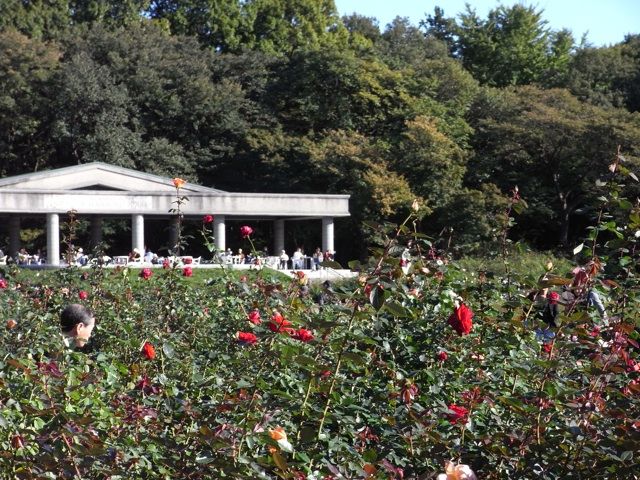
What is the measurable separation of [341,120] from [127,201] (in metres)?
11.0

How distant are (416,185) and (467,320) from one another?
3643 centimetres

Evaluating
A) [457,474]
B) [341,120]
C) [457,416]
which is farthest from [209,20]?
[457,474]

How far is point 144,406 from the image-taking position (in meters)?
4.21

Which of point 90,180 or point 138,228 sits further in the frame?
point 138,228

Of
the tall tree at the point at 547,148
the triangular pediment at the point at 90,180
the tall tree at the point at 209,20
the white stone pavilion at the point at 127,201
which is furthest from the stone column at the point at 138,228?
the tall tree at the point at 209,20

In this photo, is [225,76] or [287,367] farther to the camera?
[225,76]

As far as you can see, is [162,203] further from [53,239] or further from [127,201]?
[53,239]

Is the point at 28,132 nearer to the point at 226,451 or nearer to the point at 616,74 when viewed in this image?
the point at 616,74

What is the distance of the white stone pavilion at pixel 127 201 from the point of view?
3544 cm

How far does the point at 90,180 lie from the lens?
36.7m

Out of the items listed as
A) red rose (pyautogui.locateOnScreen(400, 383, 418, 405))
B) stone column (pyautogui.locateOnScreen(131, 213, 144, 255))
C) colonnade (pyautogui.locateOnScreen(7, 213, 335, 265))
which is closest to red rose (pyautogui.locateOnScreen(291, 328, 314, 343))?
red rose (pyautogui.locateOnScreen(400, 383, 418, 405))

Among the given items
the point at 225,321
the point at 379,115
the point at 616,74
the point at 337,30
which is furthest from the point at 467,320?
the point at 337,30

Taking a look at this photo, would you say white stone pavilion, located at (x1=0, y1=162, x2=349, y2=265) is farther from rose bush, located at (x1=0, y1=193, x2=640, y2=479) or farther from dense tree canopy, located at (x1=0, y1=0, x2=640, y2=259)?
rose bush, located at (x1=0, y1=193, x2=640, y2=479)

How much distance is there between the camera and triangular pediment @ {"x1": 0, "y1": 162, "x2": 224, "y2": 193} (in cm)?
3631
